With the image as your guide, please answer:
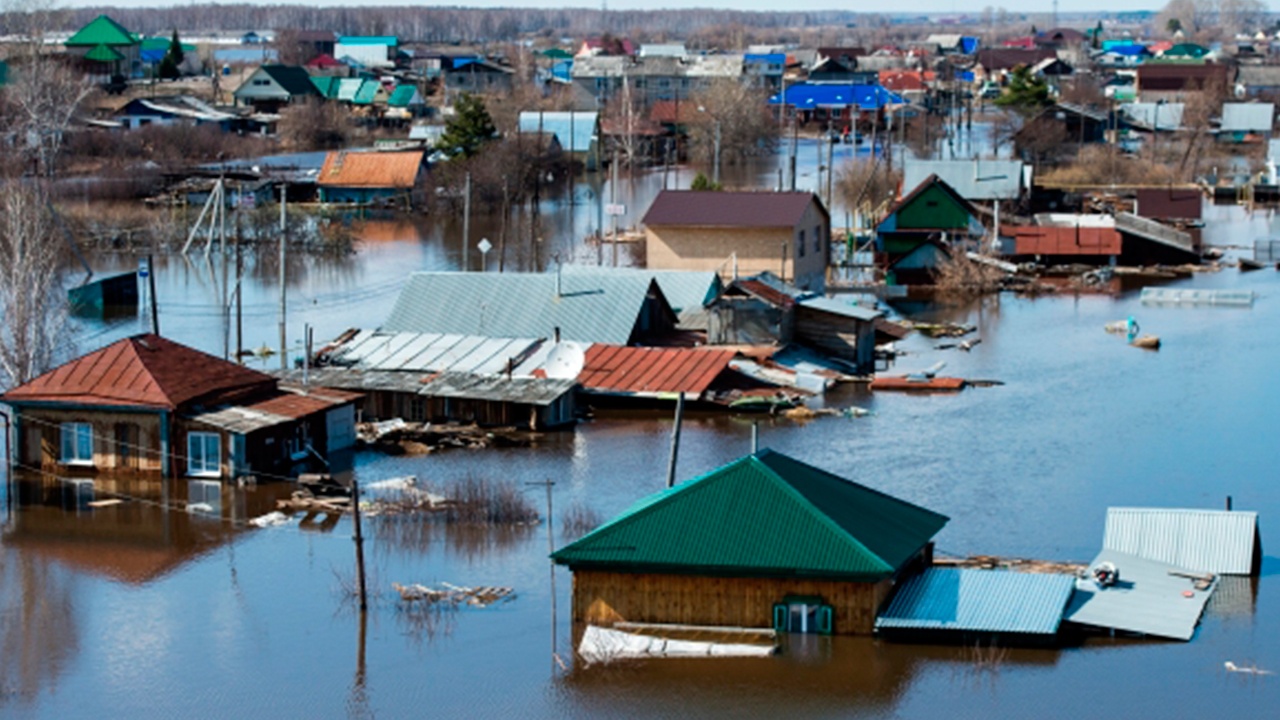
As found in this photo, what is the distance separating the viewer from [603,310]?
797 inches

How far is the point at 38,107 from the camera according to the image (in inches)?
1549

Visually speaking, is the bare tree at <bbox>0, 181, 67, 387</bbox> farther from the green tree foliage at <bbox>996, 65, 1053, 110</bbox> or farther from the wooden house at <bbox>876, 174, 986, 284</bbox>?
the green tree foliage at <bbox>996, 65, 1053, 110</bbox>

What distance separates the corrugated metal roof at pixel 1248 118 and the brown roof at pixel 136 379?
38.5m

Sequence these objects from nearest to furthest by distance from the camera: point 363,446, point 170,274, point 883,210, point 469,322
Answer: point 363,446, point 469,322, point 170,274, point 883,210

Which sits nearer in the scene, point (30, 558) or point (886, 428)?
point (30, 558)

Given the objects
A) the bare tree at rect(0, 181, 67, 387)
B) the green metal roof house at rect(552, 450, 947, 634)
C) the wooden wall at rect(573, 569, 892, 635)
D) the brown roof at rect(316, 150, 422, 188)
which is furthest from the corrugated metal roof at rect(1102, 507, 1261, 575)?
the brown roof at rect(316, 150, 422, 188)

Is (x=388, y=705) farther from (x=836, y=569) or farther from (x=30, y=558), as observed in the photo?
(x=30, y=558)

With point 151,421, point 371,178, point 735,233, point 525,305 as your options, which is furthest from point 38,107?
point 151,421

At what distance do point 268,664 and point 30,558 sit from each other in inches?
129

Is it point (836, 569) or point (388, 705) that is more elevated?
point (836, 569)

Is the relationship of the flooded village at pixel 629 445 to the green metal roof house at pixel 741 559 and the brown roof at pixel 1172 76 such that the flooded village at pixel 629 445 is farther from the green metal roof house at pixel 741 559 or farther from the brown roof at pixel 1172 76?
the brown roof at pixel 1172 76

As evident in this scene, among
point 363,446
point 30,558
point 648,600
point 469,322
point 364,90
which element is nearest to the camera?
point 648,600

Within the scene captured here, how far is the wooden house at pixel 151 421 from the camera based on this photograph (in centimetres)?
1578

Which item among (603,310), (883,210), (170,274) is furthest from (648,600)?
(883,210)
